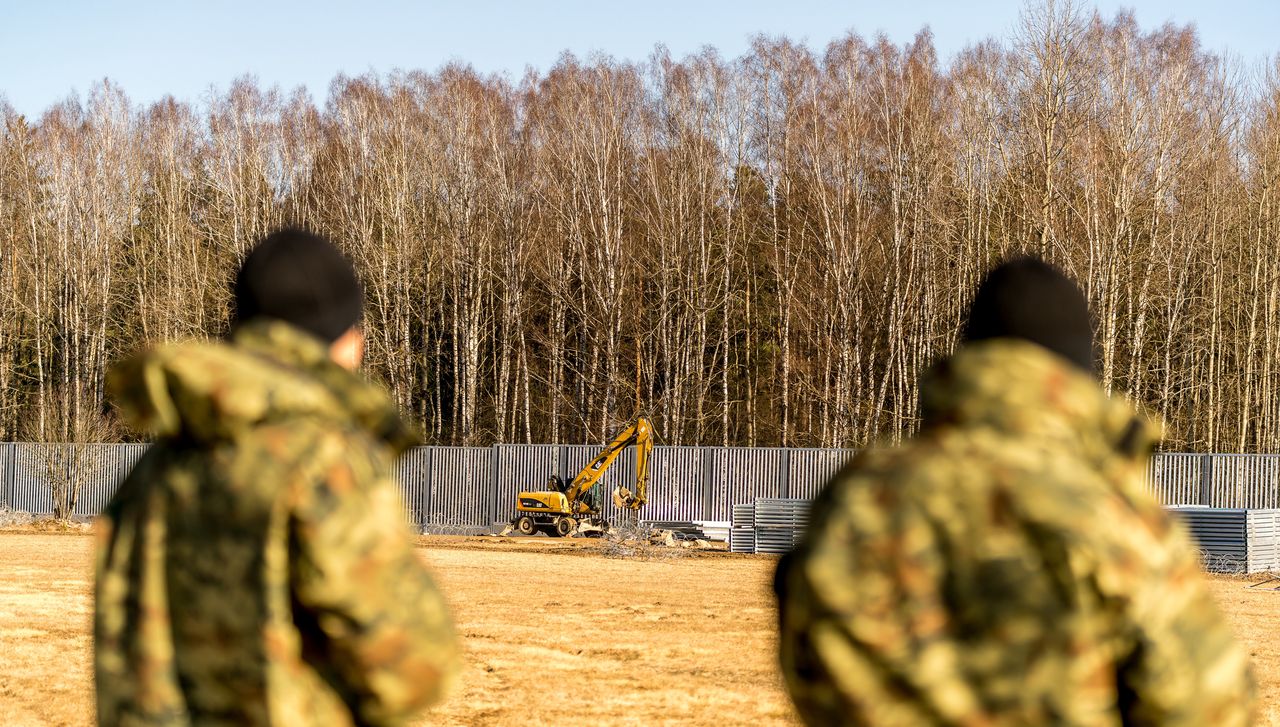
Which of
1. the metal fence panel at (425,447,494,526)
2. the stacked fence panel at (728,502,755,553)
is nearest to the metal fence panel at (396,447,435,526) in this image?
the metal fence panel at (425,447,494,526)

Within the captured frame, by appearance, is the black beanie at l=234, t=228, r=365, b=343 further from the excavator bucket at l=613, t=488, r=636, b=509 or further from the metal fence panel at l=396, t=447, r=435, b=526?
the metal fence panel at l=396, t=447, r=435, b=526

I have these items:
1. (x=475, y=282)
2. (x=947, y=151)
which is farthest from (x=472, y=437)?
(x=947, y=151)

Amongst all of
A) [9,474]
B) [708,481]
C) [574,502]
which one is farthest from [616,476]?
[9,474]

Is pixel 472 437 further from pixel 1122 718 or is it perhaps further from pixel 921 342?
pixel 1122 718

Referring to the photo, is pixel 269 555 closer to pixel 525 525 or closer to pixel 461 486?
pixel 525 525

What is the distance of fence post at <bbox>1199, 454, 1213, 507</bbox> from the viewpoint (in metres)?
29.3

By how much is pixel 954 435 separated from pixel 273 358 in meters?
1.20

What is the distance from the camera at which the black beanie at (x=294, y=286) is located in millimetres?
2734

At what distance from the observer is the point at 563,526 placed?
3097 centimetres

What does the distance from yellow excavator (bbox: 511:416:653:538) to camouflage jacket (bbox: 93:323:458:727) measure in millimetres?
27733

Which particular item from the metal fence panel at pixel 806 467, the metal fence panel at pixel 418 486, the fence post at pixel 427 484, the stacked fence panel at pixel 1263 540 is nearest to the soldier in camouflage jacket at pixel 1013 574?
the stacked fence panel at pixel 1263 540

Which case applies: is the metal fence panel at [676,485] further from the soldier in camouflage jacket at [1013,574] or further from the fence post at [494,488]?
the soldier in camouflage jacket at [1013,574]

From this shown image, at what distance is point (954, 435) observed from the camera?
2.40m

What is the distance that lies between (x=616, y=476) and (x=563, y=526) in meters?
2.13
